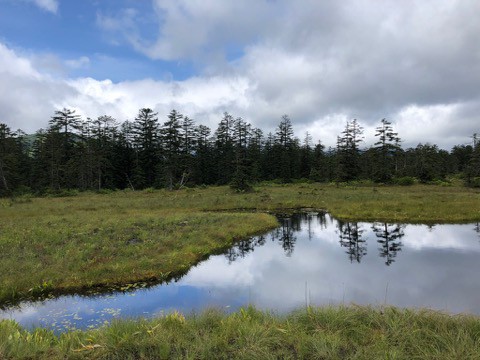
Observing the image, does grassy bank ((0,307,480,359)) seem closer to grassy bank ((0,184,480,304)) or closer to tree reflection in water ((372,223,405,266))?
grassy bank ((0,184,480,304))

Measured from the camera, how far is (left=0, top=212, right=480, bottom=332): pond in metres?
11.3

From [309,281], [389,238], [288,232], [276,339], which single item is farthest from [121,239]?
[389,238]

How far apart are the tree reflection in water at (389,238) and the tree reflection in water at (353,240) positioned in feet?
3.58

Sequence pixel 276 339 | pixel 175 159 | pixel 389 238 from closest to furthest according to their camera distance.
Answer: pixel 276 339, pixel 389 238, pixel 175 159

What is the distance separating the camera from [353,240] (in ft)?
74.0

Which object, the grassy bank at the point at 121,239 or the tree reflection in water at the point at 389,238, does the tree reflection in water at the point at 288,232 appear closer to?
the grassy bank at the point at 121,239

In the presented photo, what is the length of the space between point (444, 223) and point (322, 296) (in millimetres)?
20714

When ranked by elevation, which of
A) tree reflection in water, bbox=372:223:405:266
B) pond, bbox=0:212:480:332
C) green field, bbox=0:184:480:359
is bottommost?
pond, bbox=0:212:480:332

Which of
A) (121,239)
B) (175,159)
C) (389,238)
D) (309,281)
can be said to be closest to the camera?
(309,281)

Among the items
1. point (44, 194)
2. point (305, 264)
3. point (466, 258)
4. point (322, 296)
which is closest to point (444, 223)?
point (466, 258)

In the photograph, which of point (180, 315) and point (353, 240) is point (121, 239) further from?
point (353, 240)

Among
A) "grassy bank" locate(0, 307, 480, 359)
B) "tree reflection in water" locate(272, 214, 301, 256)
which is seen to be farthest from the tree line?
"grassy bank" locate(0, 307, 480, 359)

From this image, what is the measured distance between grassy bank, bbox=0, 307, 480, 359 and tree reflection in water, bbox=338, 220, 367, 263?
10.2 m

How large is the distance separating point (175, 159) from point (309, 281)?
51.1 meters
